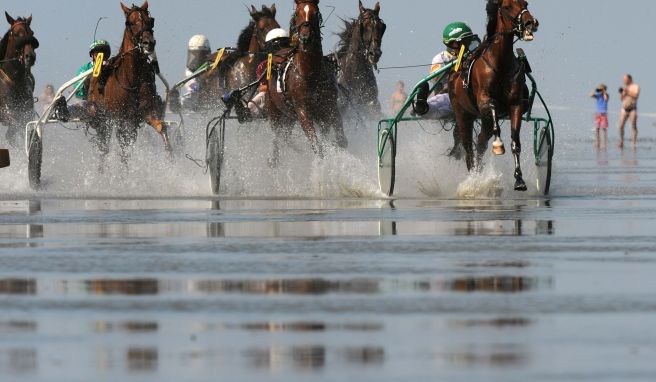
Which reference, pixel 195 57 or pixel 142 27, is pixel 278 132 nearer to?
pixel 142 27

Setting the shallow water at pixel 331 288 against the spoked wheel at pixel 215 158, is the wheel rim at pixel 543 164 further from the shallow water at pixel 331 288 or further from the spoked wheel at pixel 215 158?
the spoked wheel at pixel 215 158

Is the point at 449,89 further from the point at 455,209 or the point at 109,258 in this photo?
the point at 109,258

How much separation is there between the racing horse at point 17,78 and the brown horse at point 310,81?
21.7 feet

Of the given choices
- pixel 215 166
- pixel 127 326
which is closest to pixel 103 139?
pixel 215 166

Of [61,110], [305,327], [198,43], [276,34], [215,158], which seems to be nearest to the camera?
[305,327]

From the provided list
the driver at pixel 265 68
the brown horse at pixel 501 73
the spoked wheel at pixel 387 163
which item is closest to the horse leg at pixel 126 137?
the driver at pixel 265 68

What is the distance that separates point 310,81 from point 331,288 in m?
12.6

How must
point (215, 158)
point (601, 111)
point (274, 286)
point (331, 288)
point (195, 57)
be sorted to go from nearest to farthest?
point (331, 288) < point (274, 286) < point (215, 158) < point (195, 57) < point (601, 111)

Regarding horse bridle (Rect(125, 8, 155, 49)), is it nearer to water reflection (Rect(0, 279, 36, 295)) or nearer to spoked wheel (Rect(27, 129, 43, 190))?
spoked wheel (Rect(27, 129, 43, 190))

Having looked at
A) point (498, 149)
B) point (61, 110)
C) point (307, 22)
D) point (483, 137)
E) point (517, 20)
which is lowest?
point (498, 149)

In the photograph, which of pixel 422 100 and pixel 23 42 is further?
pixel 23 42

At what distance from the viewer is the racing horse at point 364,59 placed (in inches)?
1104

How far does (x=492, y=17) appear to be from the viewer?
21.8 metres

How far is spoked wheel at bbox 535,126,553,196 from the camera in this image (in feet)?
74.1
